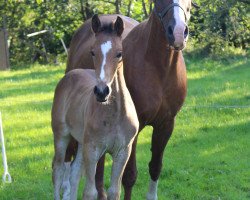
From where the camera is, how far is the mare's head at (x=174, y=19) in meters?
4.19

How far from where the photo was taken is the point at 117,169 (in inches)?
174

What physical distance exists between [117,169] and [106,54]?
1.00m

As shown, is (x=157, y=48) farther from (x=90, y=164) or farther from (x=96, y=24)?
(x=90, y=164)

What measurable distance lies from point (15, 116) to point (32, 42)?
12.2 meters

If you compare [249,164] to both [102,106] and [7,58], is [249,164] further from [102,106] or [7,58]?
[7,58]

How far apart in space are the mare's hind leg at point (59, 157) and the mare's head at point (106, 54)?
137 cm

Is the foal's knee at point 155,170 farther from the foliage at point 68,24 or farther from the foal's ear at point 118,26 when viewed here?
the foliage at point 68,24

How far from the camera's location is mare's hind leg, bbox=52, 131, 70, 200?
5.16m

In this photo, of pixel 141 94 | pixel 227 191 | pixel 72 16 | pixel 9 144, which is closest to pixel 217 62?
pixel 72 16

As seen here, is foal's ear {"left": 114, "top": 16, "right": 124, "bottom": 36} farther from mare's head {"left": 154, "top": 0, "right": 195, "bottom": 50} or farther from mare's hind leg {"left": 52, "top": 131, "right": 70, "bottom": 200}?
mare's hind leg {"left": 52, "top": 131, "right": 70, "bottom": 200}

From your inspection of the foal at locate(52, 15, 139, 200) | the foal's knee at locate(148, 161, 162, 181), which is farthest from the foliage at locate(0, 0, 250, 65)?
the foal at locate(52, 15, 139, 200)

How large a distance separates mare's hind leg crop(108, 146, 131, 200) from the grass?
1472 mm

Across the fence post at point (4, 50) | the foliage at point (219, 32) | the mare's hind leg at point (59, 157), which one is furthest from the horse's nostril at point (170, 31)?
the fence post at point (4, 50)

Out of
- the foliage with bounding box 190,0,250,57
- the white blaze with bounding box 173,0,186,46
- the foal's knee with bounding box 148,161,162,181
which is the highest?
the white blaze with bounding box 173,0,186,46
